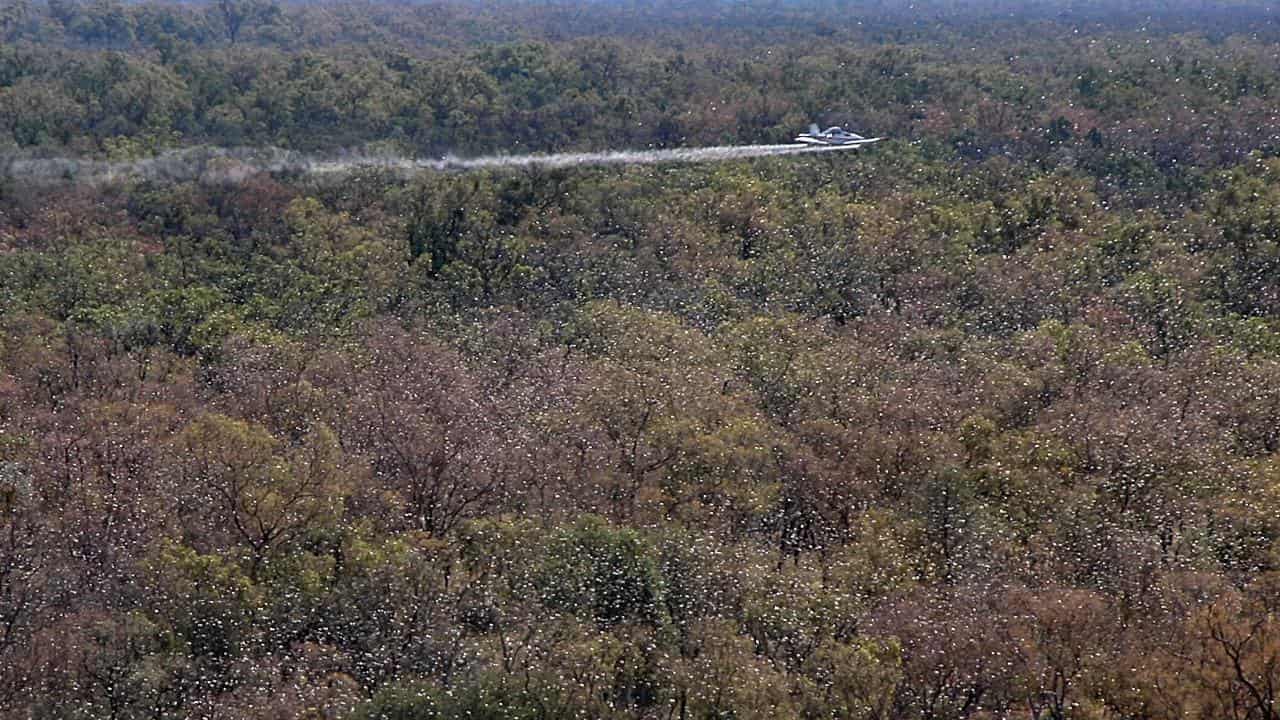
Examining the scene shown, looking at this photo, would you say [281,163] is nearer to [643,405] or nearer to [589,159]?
[589,159]

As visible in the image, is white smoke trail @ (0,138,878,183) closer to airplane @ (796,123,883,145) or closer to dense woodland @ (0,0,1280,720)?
airplane @ (796,123,883,145)

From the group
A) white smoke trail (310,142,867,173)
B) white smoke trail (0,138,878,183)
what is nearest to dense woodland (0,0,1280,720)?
white smoke trail (0,138,878,183)

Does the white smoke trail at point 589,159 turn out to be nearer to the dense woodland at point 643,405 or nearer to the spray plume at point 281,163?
the spray plume at point 281,163

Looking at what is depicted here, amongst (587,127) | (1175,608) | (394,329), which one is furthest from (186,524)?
(587,127)

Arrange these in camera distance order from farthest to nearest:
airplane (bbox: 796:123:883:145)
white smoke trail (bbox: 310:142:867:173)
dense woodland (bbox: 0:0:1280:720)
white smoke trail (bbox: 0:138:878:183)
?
airplane (bbox: 796:123:883:145)
white smoke trail (bbox: 310:142:867:173)
white smoke trail (bbox: 0:138:878:183)
dense woodland (bbox: 0:0:1280:720)

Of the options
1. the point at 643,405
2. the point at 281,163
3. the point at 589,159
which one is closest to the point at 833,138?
the point at 589,159

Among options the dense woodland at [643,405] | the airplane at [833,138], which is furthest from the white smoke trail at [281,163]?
the dense woodland at [643,405]
